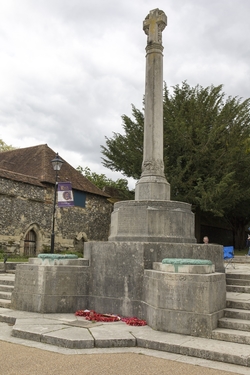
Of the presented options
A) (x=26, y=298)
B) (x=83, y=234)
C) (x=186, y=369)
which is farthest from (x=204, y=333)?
(x=83, y=234)

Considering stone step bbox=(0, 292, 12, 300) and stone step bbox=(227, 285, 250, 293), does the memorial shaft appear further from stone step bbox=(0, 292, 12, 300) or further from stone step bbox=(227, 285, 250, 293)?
stone step bbox=(0, 292, 12, 300)

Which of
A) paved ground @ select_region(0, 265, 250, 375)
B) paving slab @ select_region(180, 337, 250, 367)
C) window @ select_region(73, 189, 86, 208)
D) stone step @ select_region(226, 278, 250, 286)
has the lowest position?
paved ground @ select_region(0, 265, 250, 375)

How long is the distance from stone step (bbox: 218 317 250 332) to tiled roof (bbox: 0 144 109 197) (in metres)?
19.8

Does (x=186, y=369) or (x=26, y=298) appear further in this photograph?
(x=26, y=298)

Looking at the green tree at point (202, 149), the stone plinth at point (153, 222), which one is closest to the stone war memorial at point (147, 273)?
the stone plinth at point (153, 222)

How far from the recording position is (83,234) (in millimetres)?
27859

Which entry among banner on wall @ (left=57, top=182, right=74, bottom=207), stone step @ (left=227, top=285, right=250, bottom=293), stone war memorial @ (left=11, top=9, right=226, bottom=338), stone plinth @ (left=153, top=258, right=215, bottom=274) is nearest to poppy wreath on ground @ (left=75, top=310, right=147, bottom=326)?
stone war memorial @ (left=11, top=9, right=226, bottom=338)

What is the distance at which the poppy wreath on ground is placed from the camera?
610 centimetres

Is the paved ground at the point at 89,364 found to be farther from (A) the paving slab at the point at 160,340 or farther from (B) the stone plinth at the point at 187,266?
(B) the stone plinth at the point at 187,266

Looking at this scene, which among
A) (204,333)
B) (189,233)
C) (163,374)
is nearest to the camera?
(163,374)

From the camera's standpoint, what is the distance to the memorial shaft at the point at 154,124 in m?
8.30

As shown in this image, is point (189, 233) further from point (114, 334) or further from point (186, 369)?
point (186, 369)

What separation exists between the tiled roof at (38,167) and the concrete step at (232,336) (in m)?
20.1

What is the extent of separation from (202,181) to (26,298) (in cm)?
1780
